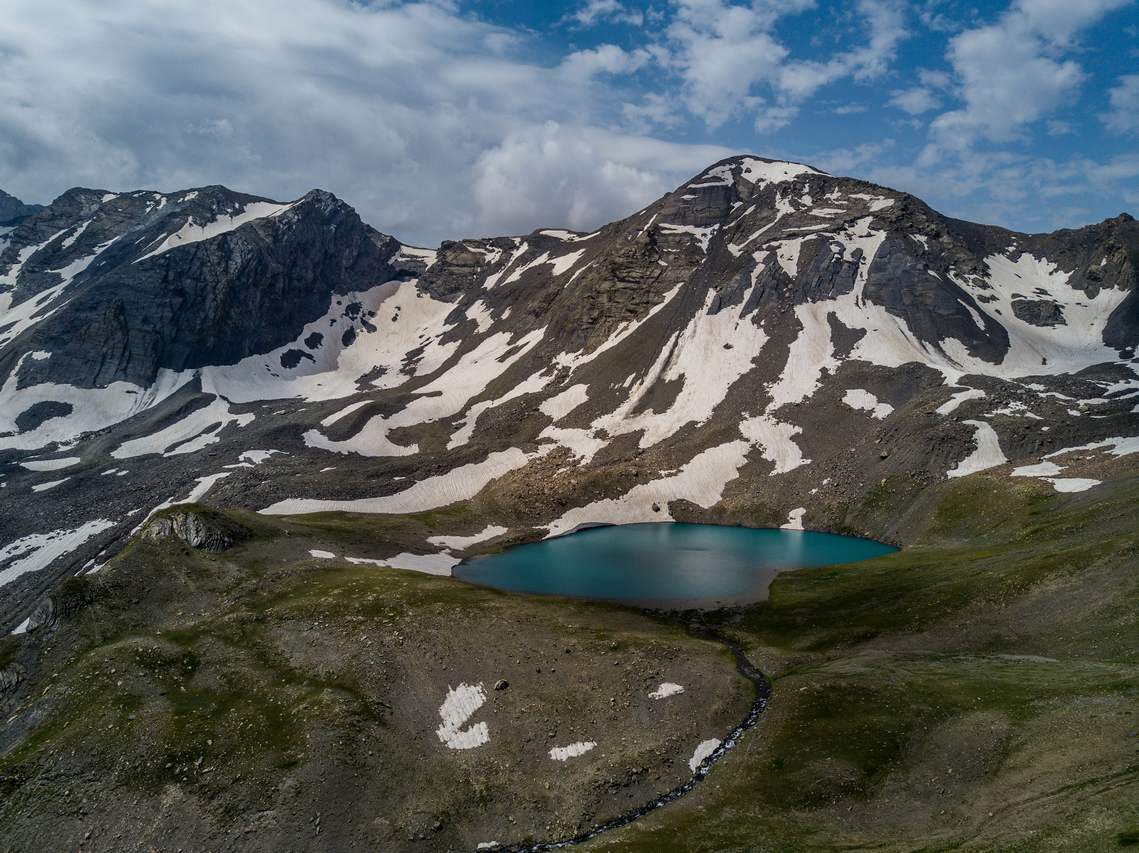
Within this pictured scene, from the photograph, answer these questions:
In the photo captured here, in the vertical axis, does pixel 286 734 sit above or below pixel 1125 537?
below

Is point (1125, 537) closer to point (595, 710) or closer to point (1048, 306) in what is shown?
point (595, 710)

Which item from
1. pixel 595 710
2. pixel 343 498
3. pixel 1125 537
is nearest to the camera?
pixel 595 710

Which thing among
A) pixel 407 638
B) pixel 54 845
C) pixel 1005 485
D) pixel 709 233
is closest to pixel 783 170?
pixel 709 233

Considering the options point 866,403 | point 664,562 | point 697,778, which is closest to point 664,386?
point 866,403

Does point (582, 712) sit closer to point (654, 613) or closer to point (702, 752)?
point (702, 752)

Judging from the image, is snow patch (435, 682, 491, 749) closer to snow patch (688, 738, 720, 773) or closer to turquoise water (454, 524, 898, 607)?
snow patch (688, 738, 720, 773)

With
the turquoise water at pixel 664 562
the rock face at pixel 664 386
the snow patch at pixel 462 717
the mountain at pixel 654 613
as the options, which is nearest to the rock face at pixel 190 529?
the mountain at pixel 654 613

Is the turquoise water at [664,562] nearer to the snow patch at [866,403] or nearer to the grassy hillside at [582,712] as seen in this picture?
the grassy hillside at [582,712]
